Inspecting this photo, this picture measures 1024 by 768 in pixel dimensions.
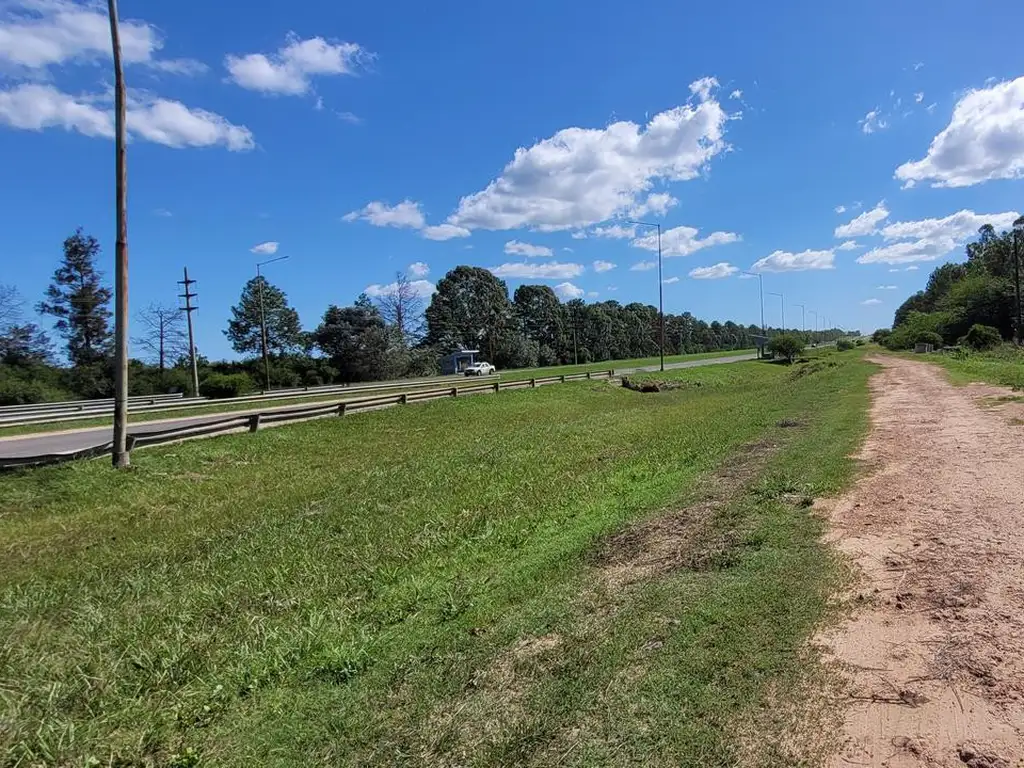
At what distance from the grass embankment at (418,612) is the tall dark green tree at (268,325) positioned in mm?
66860

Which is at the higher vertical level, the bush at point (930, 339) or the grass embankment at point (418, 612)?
the bush at point (930, 339)

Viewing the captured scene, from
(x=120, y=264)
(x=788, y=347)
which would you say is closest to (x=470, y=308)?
(x=788, y=347)

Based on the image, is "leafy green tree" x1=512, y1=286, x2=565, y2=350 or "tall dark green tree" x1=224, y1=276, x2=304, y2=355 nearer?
"tall dark green tree" x1=224, y1=276, x2=304, y2=355

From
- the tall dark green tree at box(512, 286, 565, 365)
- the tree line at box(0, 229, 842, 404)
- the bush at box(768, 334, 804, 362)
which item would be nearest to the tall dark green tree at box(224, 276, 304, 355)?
the tree line at box(0, 229, 842, 404)


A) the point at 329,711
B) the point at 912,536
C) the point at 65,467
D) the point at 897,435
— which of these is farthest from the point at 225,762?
the point at 897,435

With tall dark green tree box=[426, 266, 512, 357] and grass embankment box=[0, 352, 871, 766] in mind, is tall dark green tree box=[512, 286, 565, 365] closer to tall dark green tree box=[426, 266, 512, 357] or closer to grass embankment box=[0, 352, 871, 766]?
tall dark green tree box=[426, 266, 512, 357]

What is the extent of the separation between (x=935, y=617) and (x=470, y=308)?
81.4 m

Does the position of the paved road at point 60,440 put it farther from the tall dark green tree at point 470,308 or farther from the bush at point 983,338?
the tall dark green tree at point 470,308

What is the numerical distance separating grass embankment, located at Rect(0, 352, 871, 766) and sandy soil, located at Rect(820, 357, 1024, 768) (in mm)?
368

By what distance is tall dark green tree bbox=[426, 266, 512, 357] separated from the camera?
83125 mm

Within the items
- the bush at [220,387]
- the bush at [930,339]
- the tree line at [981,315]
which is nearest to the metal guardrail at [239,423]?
the bush at [220,387]

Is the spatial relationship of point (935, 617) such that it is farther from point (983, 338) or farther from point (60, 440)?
point (983, 338)

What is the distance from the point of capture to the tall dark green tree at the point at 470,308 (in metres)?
83.1

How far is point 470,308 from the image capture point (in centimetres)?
8412
